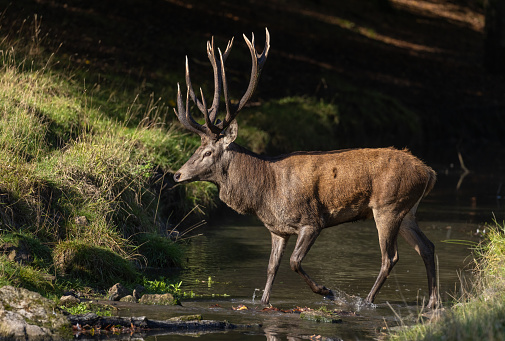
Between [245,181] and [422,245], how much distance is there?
230cm

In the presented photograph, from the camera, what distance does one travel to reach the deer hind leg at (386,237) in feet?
33.7

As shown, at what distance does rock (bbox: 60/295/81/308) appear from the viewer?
8.87 m

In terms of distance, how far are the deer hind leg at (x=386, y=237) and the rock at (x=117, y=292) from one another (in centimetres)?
284

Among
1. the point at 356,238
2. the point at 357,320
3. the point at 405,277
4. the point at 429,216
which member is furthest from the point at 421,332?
the point at 429,216

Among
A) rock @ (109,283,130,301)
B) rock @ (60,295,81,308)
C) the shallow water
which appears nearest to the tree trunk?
the shallow water

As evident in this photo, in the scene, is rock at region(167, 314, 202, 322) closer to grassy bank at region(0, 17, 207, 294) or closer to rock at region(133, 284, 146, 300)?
rock at region(133, 284, 146, 300)

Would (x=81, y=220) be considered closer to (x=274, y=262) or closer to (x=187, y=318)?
(x=274, y=262)

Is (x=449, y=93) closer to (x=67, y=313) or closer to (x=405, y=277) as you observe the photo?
(x=405, y=277)

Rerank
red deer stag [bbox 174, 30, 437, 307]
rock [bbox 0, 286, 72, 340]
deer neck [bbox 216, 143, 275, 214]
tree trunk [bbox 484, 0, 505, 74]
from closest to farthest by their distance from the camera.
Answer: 1. rock [bbox 0, 286, 72, 340]
2. red deer stag [bbox 174, 30, 437, 307]
3. deer neck [bbox 216, 143, 275, 214]
4. tree trunk [bbox 484, 0, 505, 74]

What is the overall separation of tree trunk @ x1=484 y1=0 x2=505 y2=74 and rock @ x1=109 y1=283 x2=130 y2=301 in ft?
76.6

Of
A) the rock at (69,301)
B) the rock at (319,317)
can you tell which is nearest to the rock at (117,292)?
the rock at (69,301)

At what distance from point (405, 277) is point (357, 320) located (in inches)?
104

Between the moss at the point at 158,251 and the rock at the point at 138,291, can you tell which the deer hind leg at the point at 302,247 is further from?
the moss at the point at 158,251

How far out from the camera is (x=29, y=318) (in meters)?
7.88
